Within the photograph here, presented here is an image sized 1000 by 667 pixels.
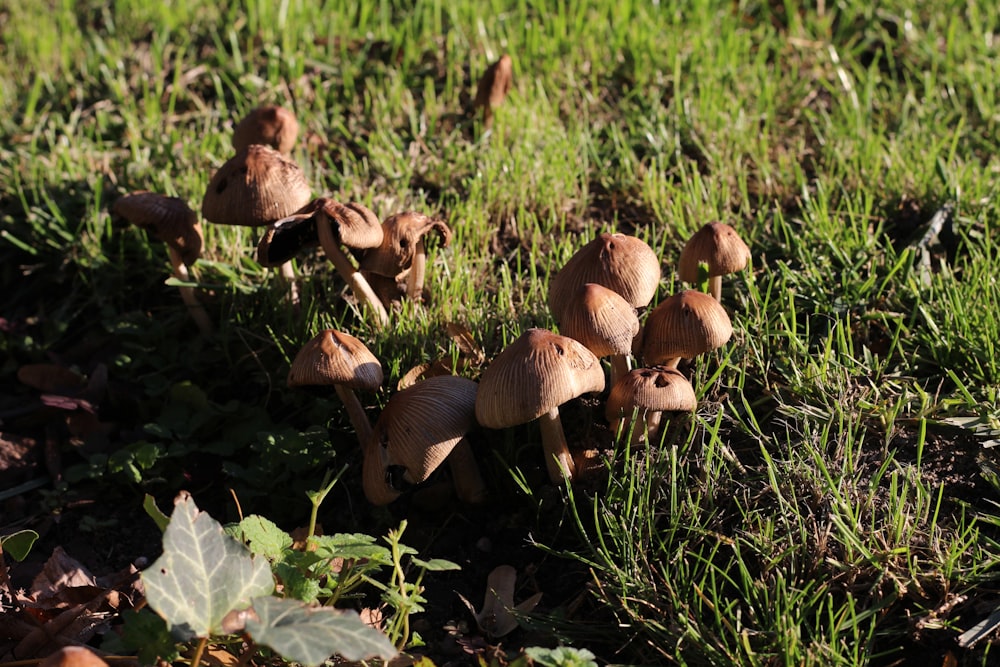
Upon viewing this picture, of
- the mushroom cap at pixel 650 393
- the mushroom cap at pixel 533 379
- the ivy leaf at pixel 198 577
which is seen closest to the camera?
the ivy leaf at pixel 198 577

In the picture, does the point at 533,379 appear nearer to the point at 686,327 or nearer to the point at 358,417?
the point at 686,327

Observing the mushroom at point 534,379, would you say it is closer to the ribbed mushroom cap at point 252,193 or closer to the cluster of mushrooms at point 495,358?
the cluster of mushrooms at point 495,358

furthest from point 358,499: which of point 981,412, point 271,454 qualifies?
point 981,412

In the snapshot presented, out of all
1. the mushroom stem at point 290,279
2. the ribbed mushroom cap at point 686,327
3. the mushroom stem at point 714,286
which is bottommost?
the mushroom stem at point 290,279

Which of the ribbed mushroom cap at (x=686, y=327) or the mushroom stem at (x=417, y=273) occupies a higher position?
the ribbed mushroom cap at (x=686, y=327)

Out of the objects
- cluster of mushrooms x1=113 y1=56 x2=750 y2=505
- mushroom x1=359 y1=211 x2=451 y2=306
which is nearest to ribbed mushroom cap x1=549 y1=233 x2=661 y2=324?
cluster of mushrooms x1=113 y1=56 x2=750 y2=505

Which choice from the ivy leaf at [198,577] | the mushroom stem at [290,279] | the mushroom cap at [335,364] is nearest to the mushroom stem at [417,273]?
the mushroom stem at [290,279]
